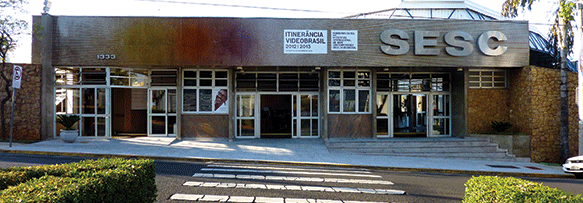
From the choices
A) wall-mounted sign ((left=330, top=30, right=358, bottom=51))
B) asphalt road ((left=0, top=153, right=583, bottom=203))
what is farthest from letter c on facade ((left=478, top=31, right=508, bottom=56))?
asphalt road ((left=0, top=153, right=583, bottom=203))

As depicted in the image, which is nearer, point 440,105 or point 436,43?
point 436,43

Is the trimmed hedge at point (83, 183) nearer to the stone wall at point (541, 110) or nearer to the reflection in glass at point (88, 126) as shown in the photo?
the reflection in glass at point (88, 126)

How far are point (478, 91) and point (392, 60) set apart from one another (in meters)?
4.55

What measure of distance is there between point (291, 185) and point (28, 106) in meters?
12.7

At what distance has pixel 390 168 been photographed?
11.7 metres

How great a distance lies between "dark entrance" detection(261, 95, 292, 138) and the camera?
1722cm

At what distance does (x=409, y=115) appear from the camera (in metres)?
17.4

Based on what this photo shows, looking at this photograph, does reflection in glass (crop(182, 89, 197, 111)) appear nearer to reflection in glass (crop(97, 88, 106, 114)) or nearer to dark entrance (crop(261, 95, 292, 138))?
dark entrance (crop(261, 95, 292, 138))

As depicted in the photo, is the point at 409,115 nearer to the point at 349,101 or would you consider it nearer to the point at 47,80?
the point at 349,101

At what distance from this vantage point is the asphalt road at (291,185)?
6723mm

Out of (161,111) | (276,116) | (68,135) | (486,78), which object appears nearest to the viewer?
(68,135)

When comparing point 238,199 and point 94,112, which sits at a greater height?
point 94,112

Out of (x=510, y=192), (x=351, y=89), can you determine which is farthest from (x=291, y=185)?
(x=351, y=89)

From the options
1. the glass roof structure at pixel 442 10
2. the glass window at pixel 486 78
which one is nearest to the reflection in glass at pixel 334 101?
the glass window at pixel 486 78
